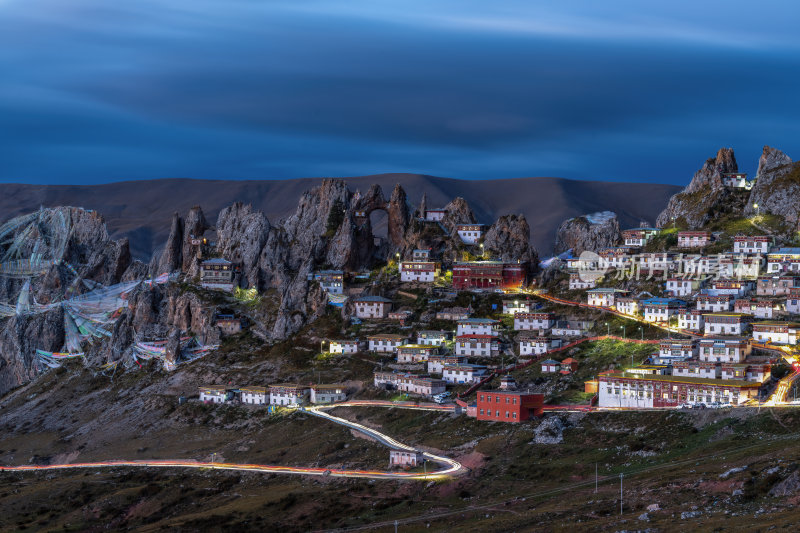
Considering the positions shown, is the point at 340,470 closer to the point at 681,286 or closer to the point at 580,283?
the point at 681,286

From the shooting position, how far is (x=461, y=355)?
17388 cm

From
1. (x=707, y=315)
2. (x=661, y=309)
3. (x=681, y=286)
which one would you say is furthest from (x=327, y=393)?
(x=681, y=286)

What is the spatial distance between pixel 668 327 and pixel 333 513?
7345 cm

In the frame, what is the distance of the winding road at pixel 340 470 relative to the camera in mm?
122812

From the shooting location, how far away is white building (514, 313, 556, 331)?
177 m

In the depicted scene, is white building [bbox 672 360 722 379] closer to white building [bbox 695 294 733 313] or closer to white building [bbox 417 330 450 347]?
white building [bbox 695 294 733 313]

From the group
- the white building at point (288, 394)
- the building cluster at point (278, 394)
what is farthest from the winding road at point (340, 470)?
the white building at point (288, 394)

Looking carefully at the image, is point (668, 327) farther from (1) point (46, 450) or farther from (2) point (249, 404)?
(1) point (46, 450)

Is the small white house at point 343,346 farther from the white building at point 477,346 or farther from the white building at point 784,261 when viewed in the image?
the white building at point 784,261

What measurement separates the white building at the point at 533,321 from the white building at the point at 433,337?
39.8 feet

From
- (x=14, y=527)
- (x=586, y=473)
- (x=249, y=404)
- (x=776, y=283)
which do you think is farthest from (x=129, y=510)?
(x=776, y=283)

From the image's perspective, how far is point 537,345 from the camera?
16925cm

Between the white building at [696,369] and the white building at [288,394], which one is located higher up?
the white building at [696,369]

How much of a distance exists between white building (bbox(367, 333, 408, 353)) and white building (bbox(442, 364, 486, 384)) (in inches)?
780
